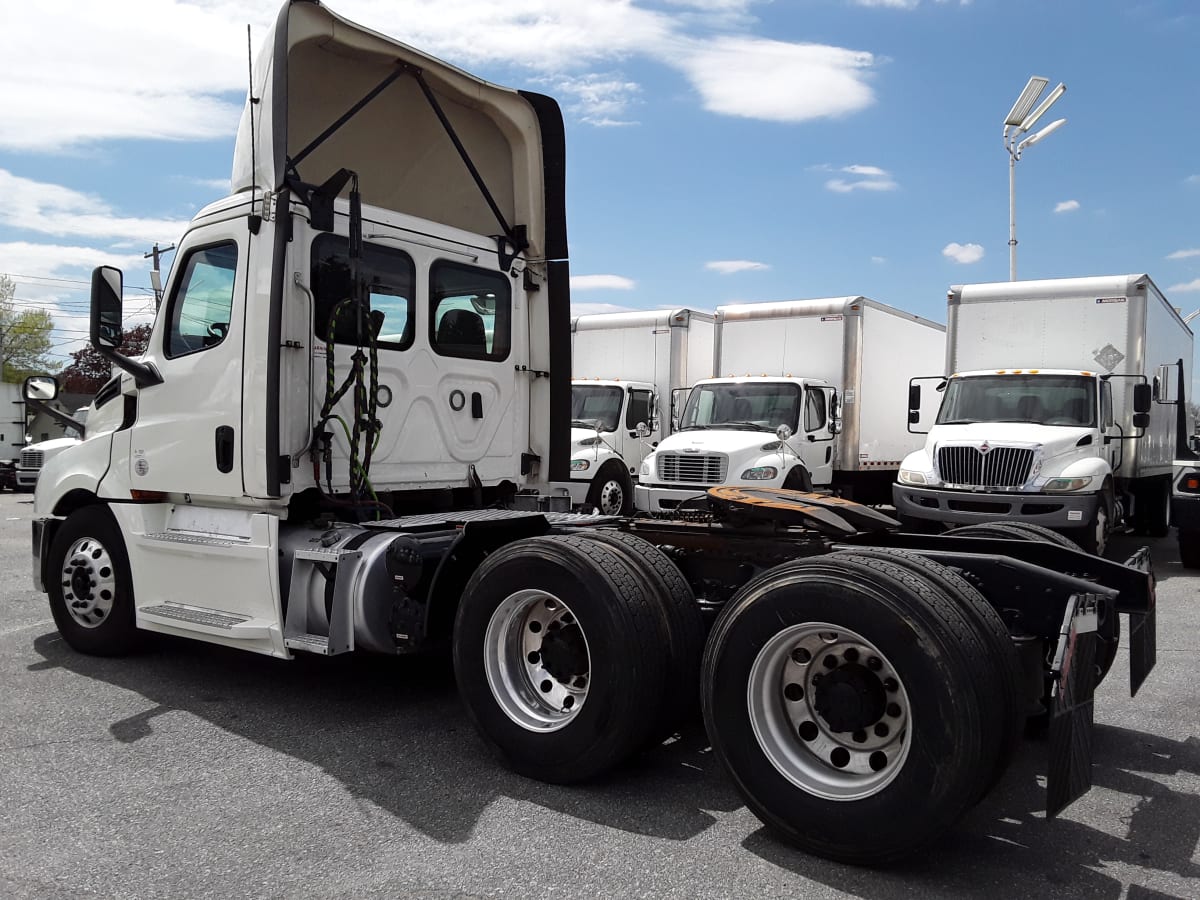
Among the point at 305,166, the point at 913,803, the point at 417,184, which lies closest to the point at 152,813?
the point at 913,803

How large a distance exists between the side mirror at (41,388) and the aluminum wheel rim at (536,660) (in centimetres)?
438

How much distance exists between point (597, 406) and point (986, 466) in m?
6.47

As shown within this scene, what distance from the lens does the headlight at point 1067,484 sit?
35.0 ft

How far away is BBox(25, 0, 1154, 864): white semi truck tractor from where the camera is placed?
346 cm

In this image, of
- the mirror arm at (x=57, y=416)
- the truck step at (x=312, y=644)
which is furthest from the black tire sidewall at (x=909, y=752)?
the mirror arm at (x=57, y=416)

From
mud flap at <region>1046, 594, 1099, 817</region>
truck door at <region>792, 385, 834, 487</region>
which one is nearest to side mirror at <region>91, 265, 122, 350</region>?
mud flap at <region>1046, 594, 1099, 817</region>

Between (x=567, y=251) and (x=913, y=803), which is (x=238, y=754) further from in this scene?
(x=567, y=251)

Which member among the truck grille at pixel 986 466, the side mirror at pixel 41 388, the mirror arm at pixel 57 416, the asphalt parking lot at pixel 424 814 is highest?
the side mirror at pixel 41 388

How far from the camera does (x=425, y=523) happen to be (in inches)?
210

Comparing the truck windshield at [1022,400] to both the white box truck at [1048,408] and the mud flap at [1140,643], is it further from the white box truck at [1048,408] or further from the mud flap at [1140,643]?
the mud flap at [1140,643]

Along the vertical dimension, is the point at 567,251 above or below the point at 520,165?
below

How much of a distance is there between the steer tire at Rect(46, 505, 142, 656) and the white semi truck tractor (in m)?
0.02

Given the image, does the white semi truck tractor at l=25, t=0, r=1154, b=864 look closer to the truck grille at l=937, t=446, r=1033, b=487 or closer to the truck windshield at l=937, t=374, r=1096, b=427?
the truck grille at l=937, t=446, r=1033, b=487

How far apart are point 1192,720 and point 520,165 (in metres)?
5.33
